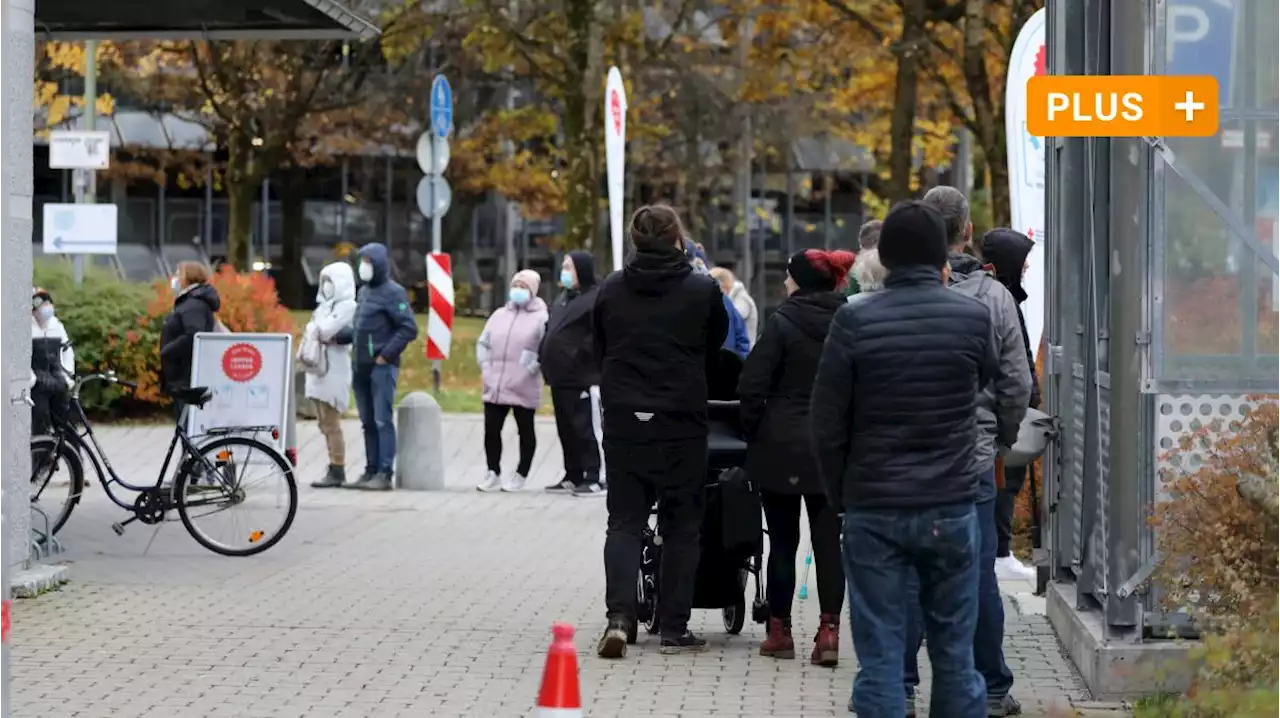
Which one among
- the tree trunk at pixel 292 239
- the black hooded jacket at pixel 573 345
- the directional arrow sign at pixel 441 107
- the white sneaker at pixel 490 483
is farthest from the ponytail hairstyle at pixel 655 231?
the tree trunk at pixel 292 239

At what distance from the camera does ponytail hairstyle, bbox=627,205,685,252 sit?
9.32 meters

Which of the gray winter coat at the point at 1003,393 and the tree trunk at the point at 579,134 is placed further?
the tree trunk at the point at 579,134

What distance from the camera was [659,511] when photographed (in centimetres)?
954

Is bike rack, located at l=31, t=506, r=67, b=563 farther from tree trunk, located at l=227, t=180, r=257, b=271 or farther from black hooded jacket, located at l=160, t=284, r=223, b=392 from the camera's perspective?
tree trunk, located at l=227, t=180, r=257, b=271

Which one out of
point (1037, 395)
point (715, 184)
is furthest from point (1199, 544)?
point (715, 184)

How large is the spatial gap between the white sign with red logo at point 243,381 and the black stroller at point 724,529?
15.7ft

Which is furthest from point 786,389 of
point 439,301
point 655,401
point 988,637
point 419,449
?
point 439,301

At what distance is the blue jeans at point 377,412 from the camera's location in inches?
669

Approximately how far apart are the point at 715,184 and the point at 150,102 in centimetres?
1068

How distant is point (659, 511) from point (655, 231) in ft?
3.96

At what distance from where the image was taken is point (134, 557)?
507 inches

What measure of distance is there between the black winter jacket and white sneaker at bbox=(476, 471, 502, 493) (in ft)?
35.8

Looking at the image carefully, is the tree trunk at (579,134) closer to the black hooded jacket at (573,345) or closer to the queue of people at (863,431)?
the black hooded jacket at (573,345)

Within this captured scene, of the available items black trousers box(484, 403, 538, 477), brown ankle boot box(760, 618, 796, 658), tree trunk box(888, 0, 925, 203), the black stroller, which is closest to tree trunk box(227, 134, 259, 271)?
tree trunk box(888, 0, 925, 203)
